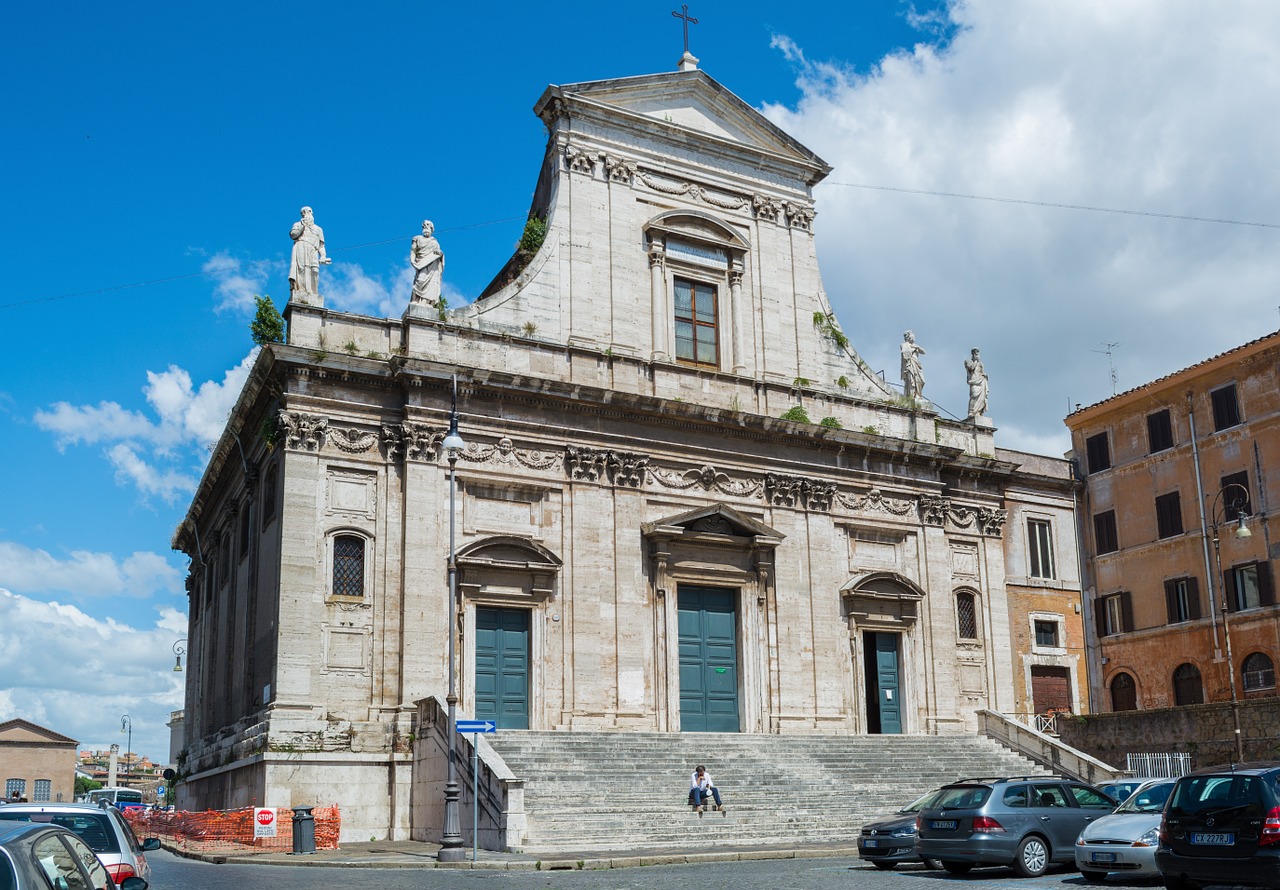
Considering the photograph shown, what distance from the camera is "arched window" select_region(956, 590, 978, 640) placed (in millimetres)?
34375

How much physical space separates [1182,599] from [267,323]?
25.5m

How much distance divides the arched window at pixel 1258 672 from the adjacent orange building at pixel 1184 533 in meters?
0.03

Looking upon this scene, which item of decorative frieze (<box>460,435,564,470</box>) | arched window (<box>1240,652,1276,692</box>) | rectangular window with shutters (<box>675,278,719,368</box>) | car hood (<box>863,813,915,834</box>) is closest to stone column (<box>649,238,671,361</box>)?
rectangular window with shutters (<box>675,278,719,368</box>)

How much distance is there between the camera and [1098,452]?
39062 millimetres

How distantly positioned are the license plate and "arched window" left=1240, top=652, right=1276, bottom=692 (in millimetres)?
22607

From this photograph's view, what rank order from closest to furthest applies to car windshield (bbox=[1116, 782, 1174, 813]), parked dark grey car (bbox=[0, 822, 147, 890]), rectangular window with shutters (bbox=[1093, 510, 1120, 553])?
parked dark grey car (bbox=[0, 822, 147, 890]) < car windshield (bbox=[1116, 782, 1174, 813]) < rectangular window with shutters (bbox=[1093, 510, 1120, 553])

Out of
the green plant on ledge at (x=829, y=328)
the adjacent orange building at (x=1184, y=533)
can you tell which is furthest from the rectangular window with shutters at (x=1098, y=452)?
the green plant on ledge at (x=829, y=328)

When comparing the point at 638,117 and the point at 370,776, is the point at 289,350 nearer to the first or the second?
the point at 370,776

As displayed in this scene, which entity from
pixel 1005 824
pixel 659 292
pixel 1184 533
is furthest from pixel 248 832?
pixel 1184 533

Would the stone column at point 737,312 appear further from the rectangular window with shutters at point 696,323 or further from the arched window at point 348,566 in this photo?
the arched window at point 348,566

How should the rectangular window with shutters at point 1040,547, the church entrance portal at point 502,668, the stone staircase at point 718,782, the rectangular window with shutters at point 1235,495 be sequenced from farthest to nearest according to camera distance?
the rectangular window with shutters at point 1040,547 < the rectangular window with shutters at point 1235,495 < the church entrance portal at point 502,668 < the stone staircase at point 718,782

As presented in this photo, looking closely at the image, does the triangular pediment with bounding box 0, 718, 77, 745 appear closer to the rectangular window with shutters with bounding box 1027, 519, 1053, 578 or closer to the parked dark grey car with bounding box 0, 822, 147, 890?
the rectangular window with shutters with bounding box 1027, 519, 1053, 578

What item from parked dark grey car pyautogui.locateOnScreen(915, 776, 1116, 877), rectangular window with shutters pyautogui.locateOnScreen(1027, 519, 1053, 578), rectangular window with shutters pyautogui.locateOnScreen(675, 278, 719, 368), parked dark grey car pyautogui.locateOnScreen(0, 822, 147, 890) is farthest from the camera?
rectangular window with shutters pyautogui.locateOnScreen(1027, 519, 1053, 578)

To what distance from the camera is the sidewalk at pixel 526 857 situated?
18.9 meters
